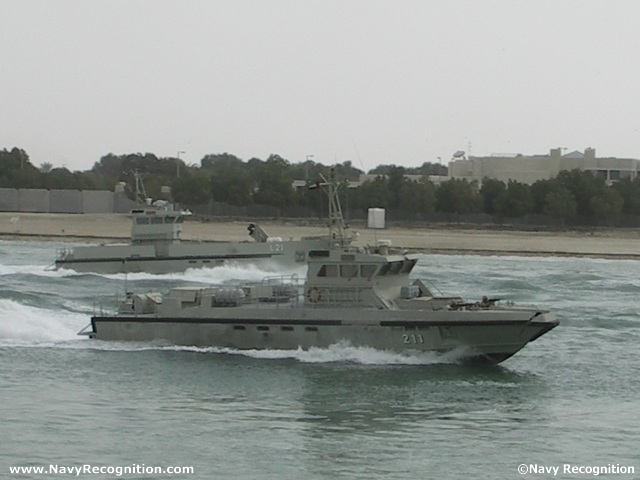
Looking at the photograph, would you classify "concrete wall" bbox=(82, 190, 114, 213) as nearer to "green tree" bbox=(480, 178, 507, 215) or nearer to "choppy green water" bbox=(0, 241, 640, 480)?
"green tree" bbox=(480, 178, 507, 215)

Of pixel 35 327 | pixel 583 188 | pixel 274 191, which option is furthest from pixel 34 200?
pixel 35 327

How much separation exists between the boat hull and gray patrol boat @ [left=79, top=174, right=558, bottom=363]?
3 cm

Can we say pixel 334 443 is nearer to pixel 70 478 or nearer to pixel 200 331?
pixel 70 478

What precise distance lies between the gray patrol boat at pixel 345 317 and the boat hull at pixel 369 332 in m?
0.03

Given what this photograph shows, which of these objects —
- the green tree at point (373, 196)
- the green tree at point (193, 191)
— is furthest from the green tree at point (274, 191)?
the green tree at point (373, 196)

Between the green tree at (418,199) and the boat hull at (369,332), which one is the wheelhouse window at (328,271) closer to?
the boat hull at (369,332)

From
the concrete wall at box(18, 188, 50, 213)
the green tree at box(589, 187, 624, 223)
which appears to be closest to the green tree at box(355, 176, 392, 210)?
the green tree at box(589, 187, 624, 223)

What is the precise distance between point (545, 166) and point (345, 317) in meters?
105

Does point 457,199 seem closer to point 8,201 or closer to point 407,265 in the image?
point 8,201

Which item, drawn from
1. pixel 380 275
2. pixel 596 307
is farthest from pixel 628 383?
pixel 596 307

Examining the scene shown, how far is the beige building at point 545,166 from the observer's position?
138 metres

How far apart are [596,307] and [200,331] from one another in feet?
74.9

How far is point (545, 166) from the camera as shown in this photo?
13812cm

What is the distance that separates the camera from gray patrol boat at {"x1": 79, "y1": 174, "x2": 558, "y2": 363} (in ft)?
115
